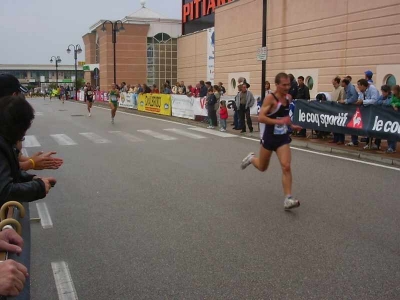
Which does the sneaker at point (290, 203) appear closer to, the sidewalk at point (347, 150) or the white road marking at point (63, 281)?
the white road marking at point (63, 281)

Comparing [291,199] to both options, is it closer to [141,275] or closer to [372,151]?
[141,275]

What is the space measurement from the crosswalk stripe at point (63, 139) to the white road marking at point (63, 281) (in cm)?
962

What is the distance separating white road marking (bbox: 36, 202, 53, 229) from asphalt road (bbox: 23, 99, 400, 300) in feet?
0.26

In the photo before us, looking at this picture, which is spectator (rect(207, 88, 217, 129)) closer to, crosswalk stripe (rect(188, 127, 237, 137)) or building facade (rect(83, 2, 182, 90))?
crosswalk stripe (rect(188, 127, 237, 137))

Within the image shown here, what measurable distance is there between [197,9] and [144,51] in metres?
7.71

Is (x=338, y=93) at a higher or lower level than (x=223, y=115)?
higher

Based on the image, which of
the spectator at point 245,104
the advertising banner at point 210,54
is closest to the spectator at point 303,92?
the spectator at point 245,104

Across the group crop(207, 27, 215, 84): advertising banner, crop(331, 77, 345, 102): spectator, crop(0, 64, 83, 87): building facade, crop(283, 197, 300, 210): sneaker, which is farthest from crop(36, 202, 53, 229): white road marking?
crop(0, 64, 83, 87): building facade

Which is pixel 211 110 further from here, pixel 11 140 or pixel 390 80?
pixel 11 140

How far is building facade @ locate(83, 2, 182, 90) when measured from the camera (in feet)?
161

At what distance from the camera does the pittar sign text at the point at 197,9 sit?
42.7 meters

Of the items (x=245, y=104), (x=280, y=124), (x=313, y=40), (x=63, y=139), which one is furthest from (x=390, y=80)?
(x=280, y=124)

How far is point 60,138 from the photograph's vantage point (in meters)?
15.3

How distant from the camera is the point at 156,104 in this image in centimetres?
2638
